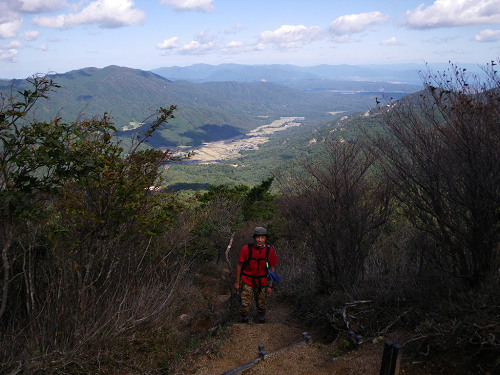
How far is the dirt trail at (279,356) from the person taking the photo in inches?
149

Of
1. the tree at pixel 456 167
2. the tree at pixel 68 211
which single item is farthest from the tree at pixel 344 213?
the tree at pixel 68 211

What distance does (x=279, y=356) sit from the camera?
4.24 metres

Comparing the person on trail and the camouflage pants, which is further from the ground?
the person on trail

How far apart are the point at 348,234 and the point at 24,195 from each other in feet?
15.9

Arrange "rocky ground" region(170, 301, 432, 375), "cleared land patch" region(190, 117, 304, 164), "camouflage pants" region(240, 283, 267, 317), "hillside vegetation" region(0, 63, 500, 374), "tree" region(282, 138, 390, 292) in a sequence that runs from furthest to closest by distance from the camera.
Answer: "cleared land patch" region(190, 117, 304, 164), "tree" region(282, 138, 390, 292), "camouflage pants" region(240, 283, 267, 317), "rocky ground" region(170, 301, 432, 375), "hillside vegetation" region(0, 63, 500, 374)

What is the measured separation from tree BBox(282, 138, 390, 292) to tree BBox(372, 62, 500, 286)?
4.27 feet

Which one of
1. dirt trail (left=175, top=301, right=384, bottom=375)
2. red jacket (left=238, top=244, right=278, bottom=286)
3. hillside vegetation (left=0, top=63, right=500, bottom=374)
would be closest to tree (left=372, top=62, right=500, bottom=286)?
hillside vegetation (left=0, top=63, right=500, bottom=374)

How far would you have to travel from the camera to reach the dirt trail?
3787mm

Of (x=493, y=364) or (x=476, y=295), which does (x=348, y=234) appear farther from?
(x=493, y=364)

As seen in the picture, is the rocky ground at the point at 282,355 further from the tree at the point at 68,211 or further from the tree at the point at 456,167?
the tree at the point at 456,167

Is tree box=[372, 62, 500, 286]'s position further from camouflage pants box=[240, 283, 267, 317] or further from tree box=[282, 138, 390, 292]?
camouflage pants box=[240, 283, 267, 317]

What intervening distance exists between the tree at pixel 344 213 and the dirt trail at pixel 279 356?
138 cm

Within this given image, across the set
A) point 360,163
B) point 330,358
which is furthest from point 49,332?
point 360,163

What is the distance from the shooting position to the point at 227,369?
4199mm
